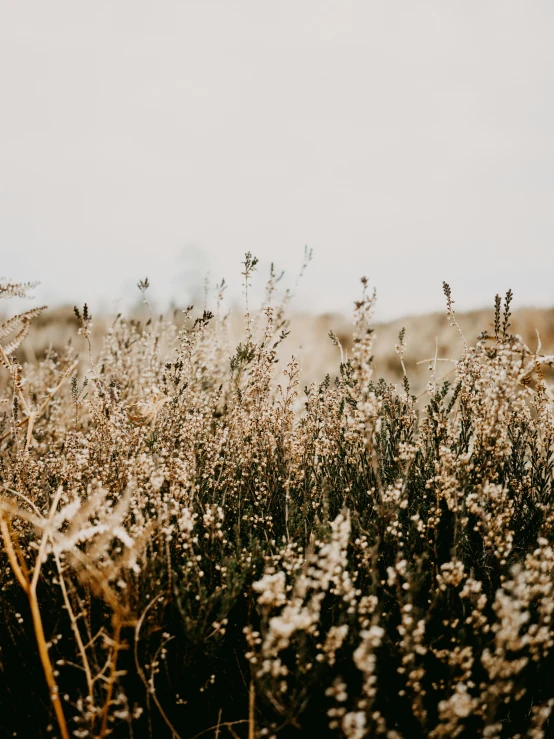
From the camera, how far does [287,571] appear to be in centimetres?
187

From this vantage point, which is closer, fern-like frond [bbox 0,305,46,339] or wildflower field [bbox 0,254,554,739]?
wildflower field [bbox 0,254,554,739]

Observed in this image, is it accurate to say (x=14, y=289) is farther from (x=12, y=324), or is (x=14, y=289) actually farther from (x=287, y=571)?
(x=287, y=571)

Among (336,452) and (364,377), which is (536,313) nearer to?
(336,452)

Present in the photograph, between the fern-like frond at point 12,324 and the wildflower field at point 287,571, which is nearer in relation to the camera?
the wildflower field at point 287,571

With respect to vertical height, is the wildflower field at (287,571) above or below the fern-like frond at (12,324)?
below

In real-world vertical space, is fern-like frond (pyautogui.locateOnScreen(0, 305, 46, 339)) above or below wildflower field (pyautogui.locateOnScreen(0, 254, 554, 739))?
above

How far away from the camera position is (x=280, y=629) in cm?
120

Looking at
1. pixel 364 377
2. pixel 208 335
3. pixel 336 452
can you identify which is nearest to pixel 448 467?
pixel 364 377

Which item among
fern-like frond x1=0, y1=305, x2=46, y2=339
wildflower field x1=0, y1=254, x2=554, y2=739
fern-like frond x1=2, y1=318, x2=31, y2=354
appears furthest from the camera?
fern-like frond x1=2, y1=318, x2=31, y2=354

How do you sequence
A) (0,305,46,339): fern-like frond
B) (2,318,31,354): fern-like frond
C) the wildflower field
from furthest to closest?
(2,318,31,354): fern-like frond → (0,305,46,339): fern-like frond → the wildflower field

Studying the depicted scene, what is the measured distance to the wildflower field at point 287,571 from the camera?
136 cm

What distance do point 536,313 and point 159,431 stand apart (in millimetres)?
12072

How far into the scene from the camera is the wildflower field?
136cm

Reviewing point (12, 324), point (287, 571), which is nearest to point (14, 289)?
point (12, 324)
